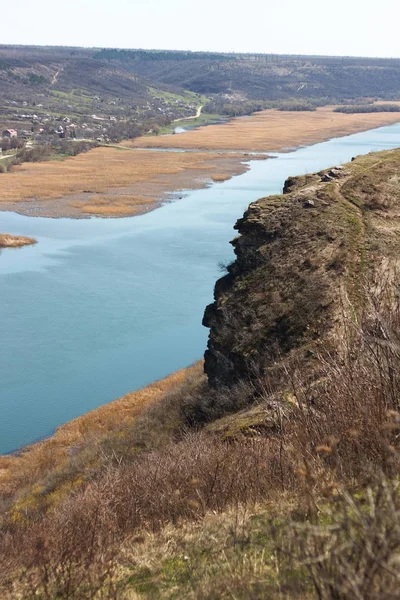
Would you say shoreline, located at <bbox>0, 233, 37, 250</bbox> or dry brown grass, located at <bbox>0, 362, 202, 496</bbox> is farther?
shoreline, located at <bbox>0, 233, 37, 250</bbox>

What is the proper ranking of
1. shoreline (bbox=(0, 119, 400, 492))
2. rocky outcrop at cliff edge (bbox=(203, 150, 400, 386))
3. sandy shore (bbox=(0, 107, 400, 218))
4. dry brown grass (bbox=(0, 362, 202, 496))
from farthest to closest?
sandy shore (bbox=(0, 107, 400, 218))
shoreline (bbox=(0, 119, 400, 492))
dry brown grass (bbox=(0, 362, 202, 496))
rocky outcrop at cliff edge (bbox=(203, 150, 400, 386))

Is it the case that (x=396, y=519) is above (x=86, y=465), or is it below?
above

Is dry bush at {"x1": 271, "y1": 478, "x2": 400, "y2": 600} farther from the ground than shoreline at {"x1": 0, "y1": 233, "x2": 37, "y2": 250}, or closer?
farther from the ground

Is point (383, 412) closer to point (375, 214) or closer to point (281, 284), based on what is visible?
point (281, 284)

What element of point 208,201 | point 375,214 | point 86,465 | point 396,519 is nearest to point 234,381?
point 86,465

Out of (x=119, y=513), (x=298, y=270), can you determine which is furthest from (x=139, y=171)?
(x=119, y=513)

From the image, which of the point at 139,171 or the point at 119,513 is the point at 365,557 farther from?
the point at 139,171

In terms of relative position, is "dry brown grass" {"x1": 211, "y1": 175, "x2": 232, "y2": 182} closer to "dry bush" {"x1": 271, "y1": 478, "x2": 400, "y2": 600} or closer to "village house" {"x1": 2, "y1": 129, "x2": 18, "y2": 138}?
"village house" {"x1": 2, "y1": 129, "x2": 18, "y2": 138}

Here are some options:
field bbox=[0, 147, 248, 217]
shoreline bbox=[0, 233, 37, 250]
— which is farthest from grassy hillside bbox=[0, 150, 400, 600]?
field bbox=[0, 147, 248, 217]
